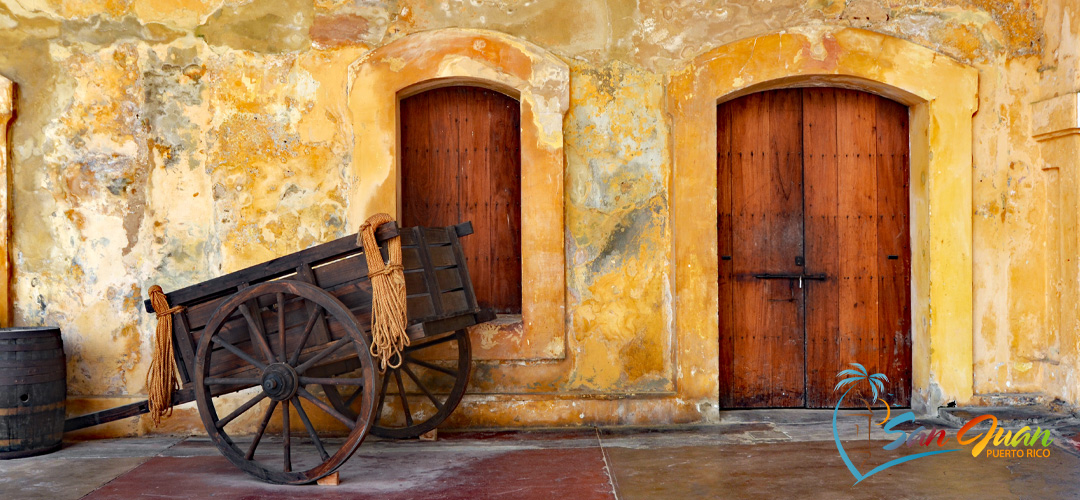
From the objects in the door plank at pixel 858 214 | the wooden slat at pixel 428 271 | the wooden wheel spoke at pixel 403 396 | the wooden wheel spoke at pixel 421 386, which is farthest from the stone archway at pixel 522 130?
the door plank at pixel 858 214

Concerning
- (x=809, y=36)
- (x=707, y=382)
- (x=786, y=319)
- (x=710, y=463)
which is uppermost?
(x=809, y=36)

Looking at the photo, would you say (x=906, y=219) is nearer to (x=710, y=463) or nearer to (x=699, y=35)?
(x=699, y=35)

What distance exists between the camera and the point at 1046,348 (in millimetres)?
5234

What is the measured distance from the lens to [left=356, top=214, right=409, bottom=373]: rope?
381cm

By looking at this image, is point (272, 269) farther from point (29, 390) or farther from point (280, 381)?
point (29, 390)

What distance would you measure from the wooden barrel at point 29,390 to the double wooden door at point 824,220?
446cm

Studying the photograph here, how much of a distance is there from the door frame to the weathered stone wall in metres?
0.10

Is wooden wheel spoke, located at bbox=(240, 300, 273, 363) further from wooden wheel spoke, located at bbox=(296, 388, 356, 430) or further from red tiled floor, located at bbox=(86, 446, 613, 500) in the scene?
red tiled floor, located at bbox=(86, 446, 613, 500)

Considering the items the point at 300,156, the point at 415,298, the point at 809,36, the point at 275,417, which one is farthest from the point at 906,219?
the point at 275,417

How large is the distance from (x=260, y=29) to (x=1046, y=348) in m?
5.91

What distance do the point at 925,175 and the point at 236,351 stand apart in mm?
4648

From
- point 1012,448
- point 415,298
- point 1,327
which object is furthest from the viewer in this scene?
point 1,327

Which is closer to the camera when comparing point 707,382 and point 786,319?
point 707,382

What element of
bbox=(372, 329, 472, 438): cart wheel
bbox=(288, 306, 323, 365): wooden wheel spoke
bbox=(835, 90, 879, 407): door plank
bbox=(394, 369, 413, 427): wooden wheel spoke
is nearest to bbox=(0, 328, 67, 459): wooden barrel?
bbox=(288, 306, 323, 365): wooden wheel spoke
